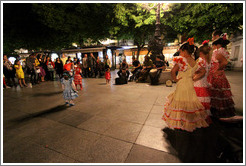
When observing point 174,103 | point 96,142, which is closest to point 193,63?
point 174,103

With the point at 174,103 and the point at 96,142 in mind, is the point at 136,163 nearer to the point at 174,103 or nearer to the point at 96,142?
the point at 96,142

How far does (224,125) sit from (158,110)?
1.56 metres

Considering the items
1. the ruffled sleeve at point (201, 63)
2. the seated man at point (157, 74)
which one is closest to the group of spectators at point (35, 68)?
the seated man at point (157, 74)

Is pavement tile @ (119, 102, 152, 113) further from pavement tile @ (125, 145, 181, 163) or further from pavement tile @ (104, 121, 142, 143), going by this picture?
pavement tile @ (125, 145, 181, 163)

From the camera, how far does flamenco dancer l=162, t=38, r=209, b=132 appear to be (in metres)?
2.33

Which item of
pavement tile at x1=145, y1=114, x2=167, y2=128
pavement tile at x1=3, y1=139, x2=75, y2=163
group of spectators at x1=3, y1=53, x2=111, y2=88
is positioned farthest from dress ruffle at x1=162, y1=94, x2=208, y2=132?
group of spectators at x1=3, y1=53, x2=111, y2=88

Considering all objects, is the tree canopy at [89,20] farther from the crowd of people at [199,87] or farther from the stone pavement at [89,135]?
the stone pavement at [89,135]

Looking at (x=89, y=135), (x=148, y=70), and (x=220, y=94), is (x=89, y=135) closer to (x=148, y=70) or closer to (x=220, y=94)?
(x=220, y=94)

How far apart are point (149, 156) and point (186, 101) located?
1.21m

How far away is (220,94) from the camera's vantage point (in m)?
3.04

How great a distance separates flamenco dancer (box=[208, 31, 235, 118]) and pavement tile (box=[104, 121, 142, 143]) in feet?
6.61

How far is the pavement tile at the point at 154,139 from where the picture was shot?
85.7 inches

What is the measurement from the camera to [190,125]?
2301 millimetres

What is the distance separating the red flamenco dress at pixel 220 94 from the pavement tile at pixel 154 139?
1611mm
